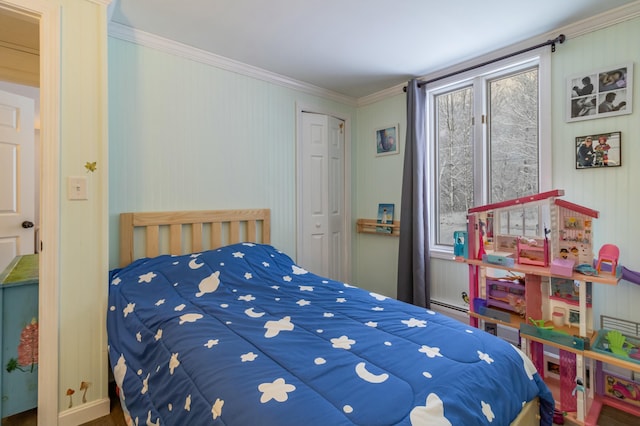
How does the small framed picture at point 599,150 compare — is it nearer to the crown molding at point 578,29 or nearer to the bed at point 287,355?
the crown molding at point 578,29

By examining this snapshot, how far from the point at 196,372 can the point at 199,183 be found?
1.67 metres

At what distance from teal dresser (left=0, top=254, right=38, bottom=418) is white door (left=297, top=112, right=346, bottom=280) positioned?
197 cm

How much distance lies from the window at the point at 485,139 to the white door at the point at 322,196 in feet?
3.23

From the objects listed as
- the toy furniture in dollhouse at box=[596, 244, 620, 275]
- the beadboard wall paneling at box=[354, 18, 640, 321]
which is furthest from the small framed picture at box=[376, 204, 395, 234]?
the toy furniture in dollhouse at box=[596, 244, 620, 275]

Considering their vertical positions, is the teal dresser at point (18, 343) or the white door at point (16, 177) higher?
the white door at point (16, 177)

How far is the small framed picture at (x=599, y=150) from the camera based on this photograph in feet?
6.33

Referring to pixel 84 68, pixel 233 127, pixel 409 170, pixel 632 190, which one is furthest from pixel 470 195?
pixel 84 68

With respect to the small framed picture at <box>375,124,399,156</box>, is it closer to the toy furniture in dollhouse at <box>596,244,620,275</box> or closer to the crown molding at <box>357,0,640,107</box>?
the crown molding at <box>357,0,640,107</box>

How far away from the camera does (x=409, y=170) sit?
294 cm

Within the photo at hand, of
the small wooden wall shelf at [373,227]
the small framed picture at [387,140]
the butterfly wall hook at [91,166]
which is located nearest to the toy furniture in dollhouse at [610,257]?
the small wooden wall shelf at [373,227]

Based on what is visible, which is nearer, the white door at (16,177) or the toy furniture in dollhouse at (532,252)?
the toy furniture in dollhouse at (532,252)

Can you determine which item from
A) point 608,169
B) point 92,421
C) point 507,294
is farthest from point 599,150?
point 92,421

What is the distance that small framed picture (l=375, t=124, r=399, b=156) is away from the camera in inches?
127

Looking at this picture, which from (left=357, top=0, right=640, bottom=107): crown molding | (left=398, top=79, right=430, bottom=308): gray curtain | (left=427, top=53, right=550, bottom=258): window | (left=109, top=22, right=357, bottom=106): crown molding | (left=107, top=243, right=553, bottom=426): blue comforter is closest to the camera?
(left=107, top=243, right=553, bottom=426): blue comforter
